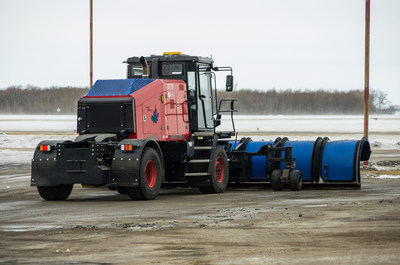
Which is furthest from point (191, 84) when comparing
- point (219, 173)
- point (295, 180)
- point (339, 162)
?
point (339, 162)

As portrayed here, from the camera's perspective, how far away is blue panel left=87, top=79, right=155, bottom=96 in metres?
19.0

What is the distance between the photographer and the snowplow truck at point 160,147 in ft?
59.4

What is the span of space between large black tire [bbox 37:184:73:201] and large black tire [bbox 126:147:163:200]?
5.39 feet

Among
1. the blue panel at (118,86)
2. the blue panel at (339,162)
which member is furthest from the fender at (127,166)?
the blue panel at (339,162)

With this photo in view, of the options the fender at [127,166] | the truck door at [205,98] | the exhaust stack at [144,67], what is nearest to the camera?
the fender at [127,166]

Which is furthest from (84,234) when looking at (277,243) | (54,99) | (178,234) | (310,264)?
(54,99)

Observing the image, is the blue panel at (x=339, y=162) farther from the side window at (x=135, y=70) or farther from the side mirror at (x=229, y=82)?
the side window at (x=135, y=70)

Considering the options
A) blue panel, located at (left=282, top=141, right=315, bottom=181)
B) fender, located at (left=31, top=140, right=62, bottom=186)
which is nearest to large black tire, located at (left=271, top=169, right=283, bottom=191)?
blue panel, located at (left=282, top=141, right=315, bottom=181)

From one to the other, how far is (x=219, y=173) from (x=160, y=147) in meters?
1.93

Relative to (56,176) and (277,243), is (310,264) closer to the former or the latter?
(277,243)

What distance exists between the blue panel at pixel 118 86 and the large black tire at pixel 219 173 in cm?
274

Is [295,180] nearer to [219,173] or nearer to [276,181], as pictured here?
[276,181]

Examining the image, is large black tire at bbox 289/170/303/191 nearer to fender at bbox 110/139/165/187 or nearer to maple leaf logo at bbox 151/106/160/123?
maple leaf logo at bbox 151/106/160/123

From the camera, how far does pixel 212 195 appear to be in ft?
66.4
